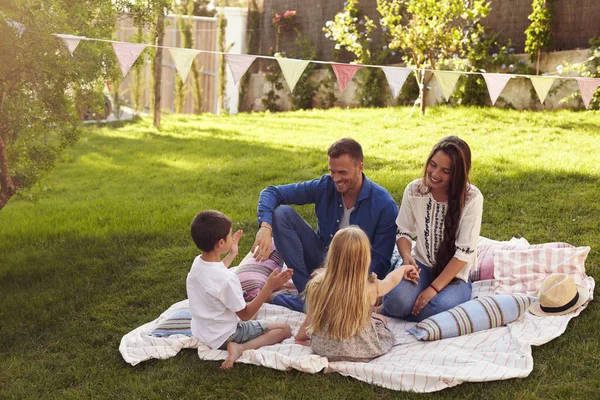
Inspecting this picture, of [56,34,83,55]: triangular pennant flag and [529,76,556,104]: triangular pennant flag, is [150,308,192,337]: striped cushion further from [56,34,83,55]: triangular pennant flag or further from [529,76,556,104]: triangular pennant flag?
[529,76,556,104]: triangular pennant flag

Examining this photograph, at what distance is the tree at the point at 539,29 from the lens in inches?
354

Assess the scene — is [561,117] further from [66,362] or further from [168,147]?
[66,362]

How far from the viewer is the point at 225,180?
780cm

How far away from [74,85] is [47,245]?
1667 millimetres

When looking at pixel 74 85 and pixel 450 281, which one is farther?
pixel 74 85

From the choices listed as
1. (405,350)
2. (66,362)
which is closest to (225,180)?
(66,362)

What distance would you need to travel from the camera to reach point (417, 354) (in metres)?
3.63

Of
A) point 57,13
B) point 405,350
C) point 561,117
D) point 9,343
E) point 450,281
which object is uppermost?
point 57,13

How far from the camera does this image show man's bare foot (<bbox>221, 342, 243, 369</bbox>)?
3.64m

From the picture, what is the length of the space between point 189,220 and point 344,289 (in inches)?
132

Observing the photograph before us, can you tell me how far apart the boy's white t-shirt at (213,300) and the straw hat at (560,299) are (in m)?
1.82

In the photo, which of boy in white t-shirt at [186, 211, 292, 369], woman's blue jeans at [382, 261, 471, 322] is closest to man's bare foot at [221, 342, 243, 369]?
boy in white t-shirt at [186, 211, 292, 369]

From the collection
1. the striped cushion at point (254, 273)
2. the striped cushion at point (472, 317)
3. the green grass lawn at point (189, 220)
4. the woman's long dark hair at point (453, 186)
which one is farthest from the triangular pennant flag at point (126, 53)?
the striped cushion at point (472, 317)

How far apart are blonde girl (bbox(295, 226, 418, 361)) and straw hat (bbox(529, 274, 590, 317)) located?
3.36 ft
